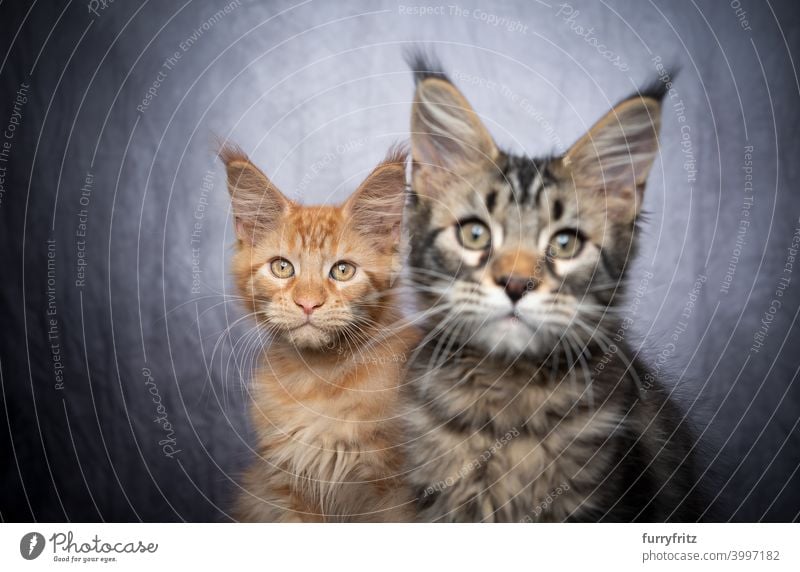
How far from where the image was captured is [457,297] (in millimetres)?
1420

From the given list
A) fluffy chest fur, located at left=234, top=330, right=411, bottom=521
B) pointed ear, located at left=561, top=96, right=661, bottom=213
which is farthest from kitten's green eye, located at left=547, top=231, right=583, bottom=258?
fluffy chest fur, located at left=234, top=330, right=411, bottom=521

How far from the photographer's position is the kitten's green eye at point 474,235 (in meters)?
1.42

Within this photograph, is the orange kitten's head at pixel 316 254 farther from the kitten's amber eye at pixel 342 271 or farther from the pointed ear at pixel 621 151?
the pointed ear at pixel 621 151

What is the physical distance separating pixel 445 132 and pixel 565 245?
0.31 m

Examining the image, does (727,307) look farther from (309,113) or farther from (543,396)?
(309,113)

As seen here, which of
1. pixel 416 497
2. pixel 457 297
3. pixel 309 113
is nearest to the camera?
pixel 457 297

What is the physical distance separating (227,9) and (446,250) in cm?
77

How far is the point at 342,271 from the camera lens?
1.57 m

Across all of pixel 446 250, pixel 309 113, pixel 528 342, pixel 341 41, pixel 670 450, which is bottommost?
pixel 670 450

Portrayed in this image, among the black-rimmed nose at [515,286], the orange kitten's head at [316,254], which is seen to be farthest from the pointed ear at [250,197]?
the black-rimmed nose at [515,286]

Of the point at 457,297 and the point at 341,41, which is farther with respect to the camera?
the point at 341,41

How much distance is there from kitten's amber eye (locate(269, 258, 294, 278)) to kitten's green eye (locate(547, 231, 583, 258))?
1.74 ft

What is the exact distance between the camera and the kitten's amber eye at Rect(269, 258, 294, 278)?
1587 mm
